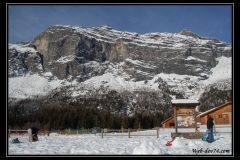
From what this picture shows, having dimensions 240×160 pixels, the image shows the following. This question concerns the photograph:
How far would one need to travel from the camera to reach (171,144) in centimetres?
1853

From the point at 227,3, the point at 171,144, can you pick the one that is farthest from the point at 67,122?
the point at 227,3

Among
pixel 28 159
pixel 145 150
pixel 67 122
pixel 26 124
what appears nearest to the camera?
pixel 28 159

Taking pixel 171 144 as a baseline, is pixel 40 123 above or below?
below

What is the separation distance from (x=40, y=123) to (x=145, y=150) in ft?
324

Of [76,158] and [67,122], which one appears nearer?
[76,158]

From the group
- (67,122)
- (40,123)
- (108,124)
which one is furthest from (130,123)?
(40,123)

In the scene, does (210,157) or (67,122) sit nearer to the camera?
(210,157)
